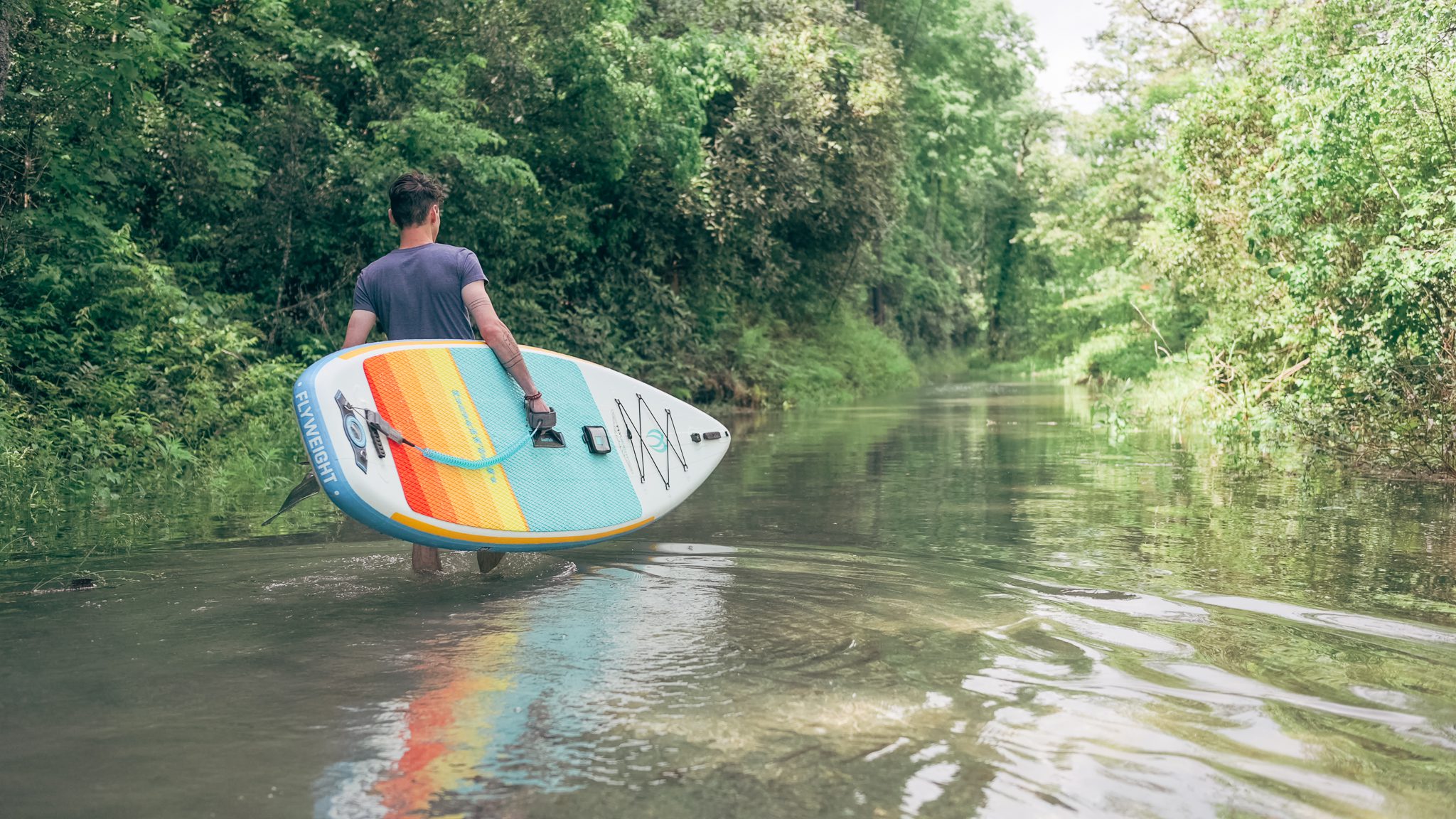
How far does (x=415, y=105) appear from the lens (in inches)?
630

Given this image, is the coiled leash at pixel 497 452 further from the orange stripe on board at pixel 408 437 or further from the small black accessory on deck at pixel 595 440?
the small black accessory on deck at pixel 595 440

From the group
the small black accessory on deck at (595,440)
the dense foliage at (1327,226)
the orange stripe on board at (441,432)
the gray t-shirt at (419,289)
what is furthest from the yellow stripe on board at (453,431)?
the dense foliage at (1327,226)

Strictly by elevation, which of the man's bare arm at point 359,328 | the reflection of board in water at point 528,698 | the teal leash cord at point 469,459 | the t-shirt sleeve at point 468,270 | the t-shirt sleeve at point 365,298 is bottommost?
the reflection of board in water at point 528,698

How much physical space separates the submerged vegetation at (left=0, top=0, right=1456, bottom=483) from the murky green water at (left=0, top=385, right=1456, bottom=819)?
3.21 metres

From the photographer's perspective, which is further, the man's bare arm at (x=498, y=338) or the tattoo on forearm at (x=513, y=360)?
the tattoo on forearm at (x=513, y=360)

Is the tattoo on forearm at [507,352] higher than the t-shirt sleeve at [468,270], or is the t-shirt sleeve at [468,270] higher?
the t-shirt sleeve at [468,270]

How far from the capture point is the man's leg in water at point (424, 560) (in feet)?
20.9

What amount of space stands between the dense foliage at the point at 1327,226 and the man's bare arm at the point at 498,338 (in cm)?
673

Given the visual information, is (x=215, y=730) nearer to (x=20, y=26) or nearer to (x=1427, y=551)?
(x=1427, y=551)

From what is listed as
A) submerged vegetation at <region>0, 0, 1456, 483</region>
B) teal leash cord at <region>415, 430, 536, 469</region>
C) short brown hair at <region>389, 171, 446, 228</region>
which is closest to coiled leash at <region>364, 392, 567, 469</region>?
teal leash cord at <region>415, 430, 536, 469</region>

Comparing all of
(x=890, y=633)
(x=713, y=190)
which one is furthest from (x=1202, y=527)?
(x=713, y=190)

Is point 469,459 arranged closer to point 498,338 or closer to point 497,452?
point 497,452

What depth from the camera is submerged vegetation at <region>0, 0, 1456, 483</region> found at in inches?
433

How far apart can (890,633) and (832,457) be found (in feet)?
28.2
